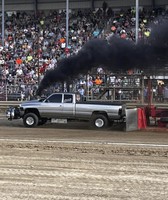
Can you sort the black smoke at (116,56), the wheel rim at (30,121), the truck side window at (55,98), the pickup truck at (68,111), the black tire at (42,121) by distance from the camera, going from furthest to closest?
1. the black tire at (42,121)
2. the wheel rim at (30,121)
3. the truck side window at (55,98)
4. the pickup truck at (68,111)
5. the black smoke at (116,56)

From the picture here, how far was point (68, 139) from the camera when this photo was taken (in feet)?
48.7

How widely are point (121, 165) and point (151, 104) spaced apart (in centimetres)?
929

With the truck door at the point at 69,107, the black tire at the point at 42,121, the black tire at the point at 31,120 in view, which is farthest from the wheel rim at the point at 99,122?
the black tire at the point at 31,120

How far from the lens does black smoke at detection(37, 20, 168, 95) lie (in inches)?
696

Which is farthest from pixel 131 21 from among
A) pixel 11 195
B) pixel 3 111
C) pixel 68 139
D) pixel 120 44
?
pixel 11 195

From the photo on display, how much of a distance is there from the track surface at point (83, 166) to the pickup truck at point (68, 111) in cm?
214

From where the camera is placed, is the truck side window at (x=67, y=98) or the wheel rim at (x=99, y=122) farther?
the truck side window at (x=67, y=98)

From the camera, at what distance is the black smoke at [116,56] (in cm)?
1767

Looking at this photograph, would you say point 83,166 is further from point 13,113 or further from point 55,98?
point 13,113

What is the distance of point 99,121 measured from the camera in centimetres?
1820

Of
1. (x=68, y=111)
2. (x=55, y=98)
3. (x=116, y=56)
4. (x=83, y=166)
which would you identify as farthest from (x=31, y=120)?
(x=83, y=166)

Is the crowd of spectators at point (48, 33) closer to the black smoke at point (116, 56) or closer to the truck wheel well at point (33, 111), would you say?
the black smoke at point (116, 56)

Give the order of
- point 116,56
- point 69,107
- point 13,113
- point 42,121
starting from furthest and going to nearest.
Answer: point 42,121, point 13,113, point 116,56, point 69,107

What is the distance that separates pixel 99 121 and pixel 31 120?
9.50ft
